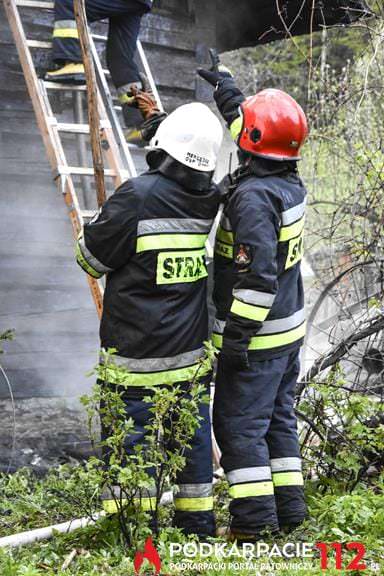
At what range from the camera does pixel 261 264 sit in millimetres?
3791

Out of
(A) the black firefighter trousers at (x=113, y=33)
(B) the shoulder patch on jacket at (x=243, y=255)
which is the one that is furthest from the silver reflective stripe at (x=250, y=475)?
(A) the black firefighter trousers at (x=113, y=33)

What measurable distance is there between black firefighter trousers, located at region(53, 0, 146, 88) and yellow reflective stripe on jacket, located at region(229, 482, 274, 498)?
307 cm

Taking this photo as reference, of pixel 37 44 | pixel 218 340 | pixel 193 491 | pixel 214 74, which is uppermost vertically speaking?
pixel 214 74

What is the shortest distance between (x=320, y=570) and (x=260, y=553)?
43cm

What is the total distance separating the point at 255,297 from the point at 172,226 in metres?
0.51

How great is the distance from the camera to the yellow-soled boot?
18.0ft

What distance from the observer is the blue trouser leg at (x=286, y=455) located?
13.6 ft

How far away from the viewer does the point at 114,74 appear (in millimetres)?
6113

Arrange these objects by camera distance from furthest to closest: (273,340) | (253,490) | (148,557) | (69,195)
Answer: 1. (69,195)
2. (273,340)
3. (253,490)
4. (148,557)

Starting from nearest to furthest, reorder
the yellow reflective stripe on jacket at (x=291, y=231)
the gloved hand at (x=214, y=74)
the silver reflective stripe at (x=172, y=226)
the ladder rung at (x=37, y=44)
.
→ the silver reflective stripe at (x=172, y=226) < the yellow reflective stripe on jacket at (x=291, y=231) < the gloved hand at (x=214, y=74) < the ladder rung at (x=37, y=44)

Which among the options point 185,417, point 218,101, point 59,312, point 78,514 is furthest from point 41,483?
point 218,101

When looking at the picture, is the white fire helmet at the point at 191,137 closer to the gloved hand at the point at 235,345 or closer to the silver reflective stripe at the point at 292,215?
the silver reflective stripe at the point at 292,215

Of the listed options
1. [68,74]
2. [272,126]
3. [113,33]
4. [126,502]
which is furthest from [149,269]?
[113,33]

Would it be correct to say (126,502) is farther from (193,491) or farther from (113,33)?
(113,33)
